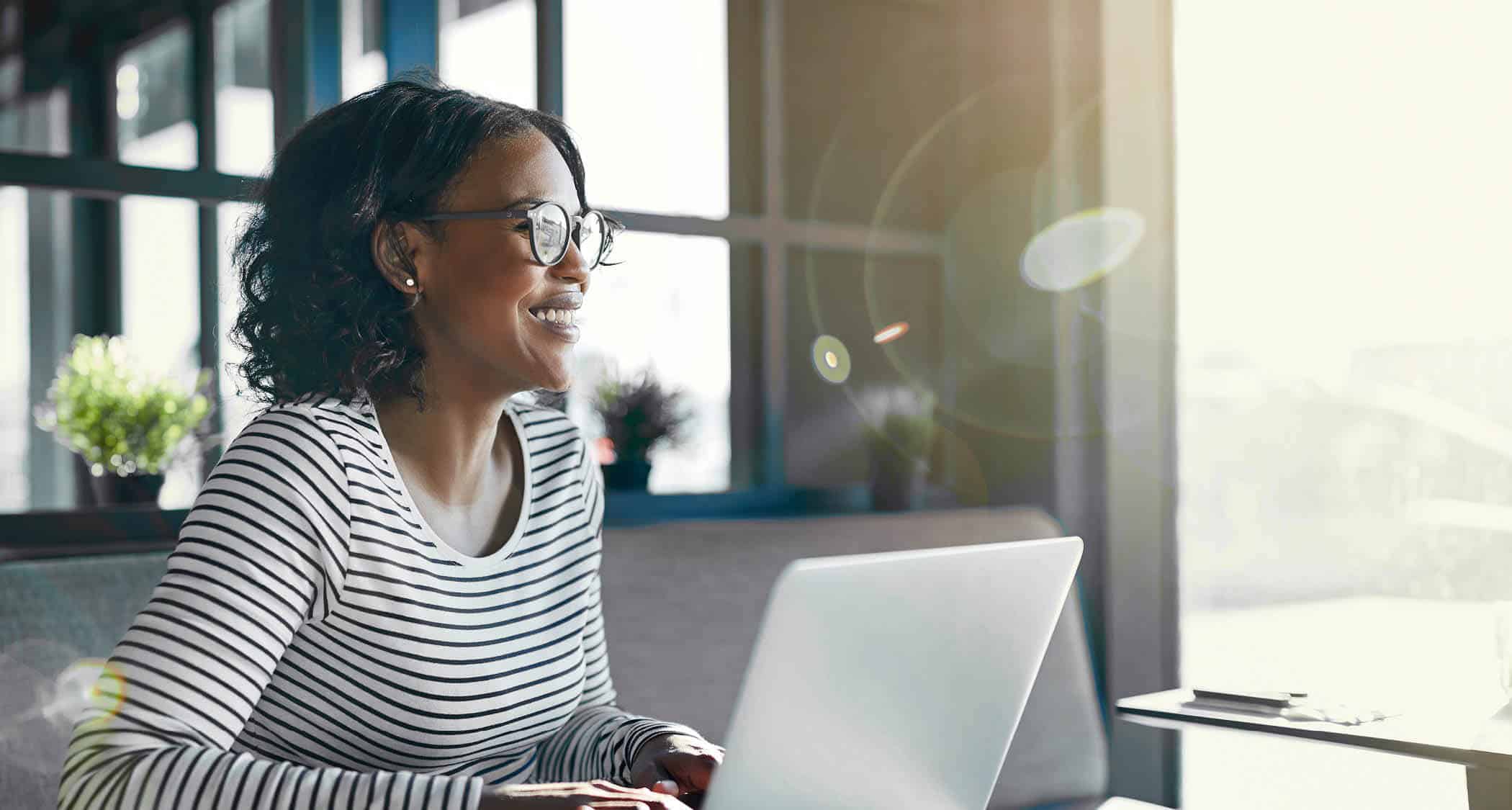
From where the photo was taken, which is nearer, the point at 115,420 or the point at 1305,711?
the point at 1305,711

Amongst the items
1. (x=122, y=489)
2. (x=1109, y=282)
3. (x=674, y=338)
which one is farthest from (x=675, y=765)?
(x=1109, y=282)

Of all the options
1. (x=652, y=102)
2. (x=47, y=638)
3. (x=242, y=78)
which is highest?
(x=242, y=78)

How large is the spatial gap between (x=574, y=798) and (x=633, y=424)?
143 cm

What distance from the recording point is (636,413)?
93.3 inches

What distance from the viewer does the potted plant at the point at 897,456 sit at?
2.64m

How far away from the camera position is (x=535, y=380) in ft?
4.53

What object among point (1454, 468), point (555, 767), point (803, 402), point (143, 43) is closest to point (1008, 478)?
point (803, 402)

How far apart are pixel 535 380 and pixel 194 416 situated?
0.79 metres

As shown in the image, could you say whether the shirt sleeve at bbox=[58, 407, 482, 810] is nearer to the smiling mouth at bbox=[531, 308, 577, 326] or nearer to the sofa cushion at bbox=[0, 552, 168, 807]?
the smiling mouth at bbox=[531, 308, 577, 326]

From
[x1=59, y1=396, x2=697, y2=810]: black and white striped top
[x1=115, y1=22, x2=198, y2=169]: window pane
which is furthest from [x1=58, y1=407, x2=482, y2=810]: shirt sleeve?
[x1=115, y1=22, x2=198, y2=169]: window pane

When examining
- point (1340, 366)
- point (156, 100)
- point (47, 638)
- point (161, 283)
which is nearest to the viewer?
point (47, 638)

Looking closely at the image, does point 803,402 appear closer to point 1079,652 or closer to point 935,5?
point 1079,652

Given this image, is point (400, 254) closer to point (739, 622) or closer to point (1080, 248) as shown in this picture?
point (739, 622)

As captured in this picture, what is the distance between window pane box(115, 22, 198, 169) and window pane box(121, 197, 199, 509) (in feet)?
0.74
